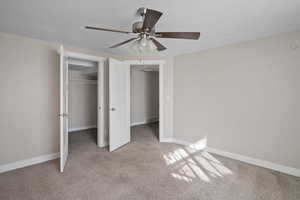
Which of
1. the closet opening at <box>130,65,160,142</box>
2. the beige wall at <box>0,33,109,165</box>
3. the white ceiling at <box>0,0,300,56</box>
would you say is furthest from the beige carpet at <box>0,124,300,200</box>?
the closet opening at <box>130,65,160,142</box>

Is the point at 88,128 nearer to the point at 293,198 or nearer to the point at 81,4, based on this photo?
the point at 81,4

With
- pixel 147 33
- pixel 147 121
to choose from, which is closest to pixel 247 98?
pixel 147 33

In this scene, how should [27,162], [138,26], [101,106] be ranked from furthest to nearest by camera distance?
[101,106] → [27,162] → [138,26]

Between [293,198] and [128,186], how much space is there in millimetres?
2081

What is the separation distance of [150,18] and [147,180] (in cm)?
210

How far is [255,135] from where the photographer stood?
2.62 metres

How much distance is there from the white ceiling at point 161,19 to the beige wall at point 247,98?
1.23 feet

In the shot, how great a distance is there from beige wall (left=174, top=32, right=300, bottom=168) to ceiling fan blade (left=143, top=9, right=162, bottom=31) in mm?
2090

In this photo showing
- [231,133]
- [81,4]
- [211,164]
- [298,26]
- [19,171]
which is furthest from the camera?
[231,133]

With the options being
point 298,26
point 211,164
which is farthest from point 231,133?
point 298,26

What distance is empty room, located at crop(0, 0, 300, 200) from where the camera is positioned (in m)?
1.80

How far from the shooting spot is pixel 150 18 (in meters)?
1.37

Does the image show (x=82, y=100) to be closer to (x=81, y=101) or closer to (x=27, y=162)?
(x=81, y=101)

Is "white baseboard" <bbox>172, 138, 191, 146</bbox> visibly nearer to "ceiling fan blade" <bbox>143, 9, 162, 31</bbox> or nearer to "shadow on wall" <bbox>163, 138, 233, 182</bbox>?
"shadow on wall" <bbox>163, 138, 233, 182</bbox>
